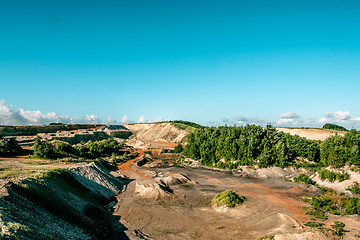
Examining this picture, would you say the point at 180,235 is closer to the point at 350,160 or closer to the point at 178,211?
the point at 178,211

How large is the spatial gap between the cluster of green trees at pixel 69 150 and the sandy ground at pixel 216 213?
25.2m

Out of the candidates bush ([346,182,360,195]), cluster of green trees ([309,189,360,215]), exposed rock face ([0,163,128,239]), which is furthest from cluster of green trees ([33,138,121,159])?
bush ([346,182,360,195])

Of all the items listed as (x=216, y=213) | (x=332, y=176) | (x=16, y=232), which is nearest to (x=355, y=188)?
(x=332, y=176)

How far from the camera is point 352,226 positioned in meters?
25.0

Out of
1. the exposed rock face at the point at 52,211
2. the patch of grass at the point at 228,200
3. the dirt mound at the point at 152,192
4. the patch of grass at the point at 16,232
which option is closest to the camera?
the patch of grass at the point at 16,232

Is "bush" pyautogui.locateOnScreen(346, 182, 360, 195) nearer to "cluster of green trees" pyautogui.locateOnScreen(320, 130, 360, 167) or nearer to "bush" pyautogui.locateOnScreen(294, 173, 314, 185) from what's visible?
"cluster of green trees" pyautogui.locateOnScreen(320, 130, 360, 167)

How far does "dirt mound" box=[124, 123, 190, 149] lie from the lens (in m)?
118

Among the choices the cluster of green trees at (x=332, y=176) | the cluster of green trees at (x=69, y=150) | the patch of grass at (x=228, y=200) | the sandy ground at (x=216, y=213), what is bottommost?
the sandy ground at (x=216, y=213)

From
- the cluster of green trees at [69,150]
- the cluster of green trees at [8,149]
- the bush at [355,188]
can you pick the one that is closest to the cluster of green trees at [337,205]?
the bush at [355,188]

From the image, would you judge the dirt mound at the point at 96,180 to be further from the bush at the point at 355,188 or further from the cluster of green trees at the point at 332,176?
the bush at the point at 355,188

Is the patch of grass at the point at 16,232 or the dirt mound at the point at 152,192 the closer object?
Answer: the patch of grass at the point at 16,232

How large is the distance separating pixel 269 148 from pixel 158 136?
88145mm

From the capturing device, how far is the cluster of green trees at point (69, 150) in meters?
54.0

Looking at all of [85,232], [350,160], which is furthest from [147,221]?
[350,160]
